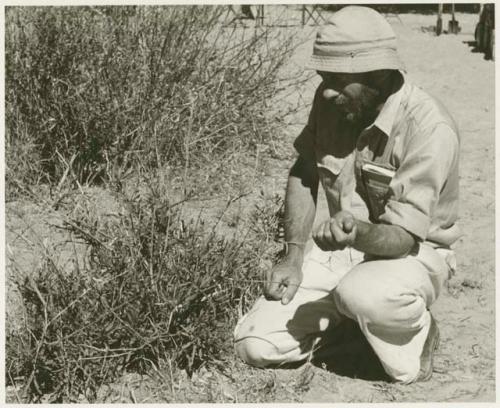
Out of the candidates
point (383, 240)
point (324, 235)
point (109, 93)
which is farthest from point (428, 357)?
point (109, 93)

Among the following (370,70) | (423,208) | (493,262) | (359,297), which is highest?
(370,70)

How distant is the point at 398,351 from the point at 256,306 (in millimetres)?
588

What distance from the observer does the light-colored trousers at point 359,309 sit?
3129 millimetres

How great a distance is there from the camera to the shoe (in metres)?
3.30

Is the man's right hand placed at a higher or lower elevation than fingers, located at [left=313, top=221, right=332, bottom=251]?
lower

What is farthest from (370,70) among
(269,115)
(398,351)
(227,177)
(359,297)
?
(269,115)

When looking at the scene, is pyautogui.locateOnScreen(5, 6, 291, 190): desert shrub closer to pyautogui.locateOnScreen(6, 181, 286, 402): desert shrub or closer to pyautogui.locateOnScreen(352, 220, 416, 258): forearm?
pyautogui.locateOnScreen(6, 181, 286, 402): desert shrub

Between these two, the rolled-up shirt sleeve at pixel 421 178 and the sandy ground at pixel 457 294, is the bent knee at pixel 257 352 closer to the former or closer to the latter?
the sandy ground at pixel 457 294

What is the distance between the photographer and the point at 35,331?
3.15m

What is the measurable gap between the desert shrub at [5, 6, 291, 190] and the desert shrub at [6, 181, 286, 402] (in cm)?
129

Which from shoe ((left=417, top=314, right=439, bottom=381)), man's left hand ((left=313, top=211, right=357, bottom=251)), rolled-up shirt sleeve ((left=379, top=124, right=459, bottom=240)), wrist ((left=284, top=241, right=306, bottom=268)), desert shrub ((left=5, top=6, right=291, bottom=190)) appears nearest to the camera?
man's left hand ((left=313, top=211, right=357, bottom=251))

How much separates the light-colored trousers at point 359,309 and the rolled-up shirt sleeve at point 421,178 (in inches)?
7.4

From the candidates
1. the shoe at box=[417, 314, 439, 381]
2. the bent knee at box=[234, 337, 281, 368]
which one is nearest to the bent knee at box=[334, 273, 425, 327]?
the shoe at box=[417, 314, 439, 381]

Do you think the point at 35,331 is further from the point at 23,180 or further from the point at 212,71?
the point at 212,71
